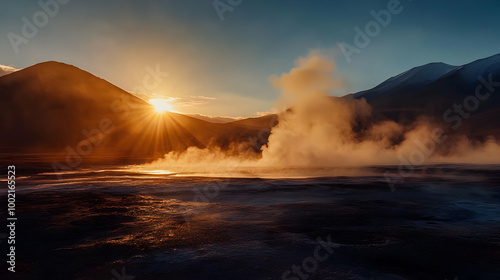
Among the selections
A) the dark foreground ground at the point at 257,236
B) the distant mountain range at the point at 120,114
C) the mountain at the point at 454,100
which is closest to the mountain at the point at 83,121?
the distant mountain range at the point at 120,114

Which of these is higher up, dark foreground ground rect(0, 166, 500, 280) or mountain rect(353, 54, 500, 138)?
mountain rect(353, 54, 500, 138)

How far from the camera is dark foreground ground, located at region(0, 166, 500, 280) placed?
474 centimetres

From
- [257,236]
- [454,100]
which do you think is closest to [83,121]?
[257,236]

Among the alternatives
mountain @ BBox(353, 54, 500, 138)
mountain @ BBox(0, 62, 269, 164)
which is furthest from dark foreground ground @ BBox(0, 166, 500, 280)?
mountain @ BBox(0, 62, 269, 164)

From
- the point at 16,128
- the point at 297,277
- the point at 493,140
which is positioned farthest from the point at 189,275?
the point at 16,128

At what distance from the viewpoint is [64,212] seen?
9.02m

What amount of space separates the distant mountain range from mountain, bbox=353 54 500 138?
21 cm

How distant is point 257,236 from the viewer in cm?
647

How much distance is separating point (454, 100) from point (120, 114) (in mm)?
133263

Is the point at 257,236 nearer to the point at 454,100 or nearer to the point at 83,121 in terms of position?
the point at 83,121

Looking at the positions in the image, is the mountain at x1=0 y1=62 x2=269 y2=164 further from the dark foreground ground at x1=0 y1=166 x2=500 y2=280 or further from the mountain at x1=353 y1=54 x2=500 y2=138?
the dark foreground ground at x1=0 y1=166 x2=500 y2=280

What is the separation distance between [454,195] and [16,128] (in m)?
112

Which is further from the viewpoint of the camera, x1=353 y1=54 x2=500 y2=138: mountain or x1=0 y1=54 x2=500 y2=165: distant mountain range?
x1=0 y1=54 x2=500 y2=165: distant mountain range

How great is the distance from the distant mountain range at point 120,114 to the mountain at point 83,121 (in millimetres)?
244
